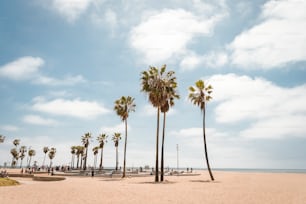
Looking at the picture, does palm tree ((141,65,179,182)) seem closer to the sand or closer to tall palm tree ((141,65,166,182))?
tall palm tree ((141,65,166,182))

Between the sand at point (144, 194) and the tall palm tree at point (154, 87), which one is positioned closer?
the sand at point (144, 194)

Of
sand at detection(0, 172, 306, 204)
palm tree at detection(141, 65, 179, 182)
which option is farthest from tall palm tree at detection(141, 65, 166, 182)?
sand at detection(0, 172, 306, 204)

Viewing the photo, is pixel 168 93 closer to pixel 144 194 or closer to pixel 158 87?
pixel 158 87

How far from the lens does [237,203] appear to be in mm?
16375

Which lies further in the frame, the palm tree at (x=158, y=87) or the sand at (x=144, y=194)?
the palm tree at (x=158, y=87)

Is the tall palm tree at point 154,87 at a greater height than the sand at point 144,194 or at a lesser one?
greater

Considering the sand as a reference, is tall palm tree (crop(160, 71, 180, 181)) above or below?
above

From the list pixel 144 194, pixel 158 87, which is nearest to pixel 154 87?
pixel 158 87

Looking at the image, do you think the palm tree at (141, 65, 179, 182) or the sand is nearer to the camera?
the sand

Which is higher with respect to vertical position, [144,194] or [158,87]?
[158,87]

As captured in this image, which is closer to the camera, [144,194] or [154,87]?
[144,194]

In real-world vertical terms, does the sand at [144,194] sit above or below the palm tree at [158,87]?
below

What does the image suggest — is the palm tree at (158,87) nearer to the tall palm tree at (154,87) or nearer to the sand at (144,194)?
the tall palm tree at (154,87)

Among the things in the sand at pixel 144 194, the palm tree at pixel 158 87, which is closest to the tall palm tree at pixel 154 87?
the palm tree at pixel 158 87
